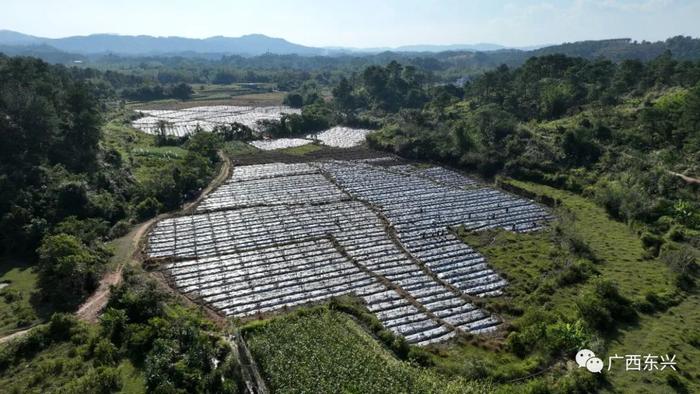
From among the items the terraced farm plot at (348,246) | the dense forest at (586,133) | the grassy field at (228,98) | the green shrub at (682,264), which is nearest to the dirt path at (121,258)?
the terraced farm plot at (348,246)

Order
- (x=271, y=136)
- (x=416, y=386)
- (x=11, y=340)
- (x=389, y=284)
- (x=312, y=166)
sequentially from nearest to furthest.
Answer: (x=416, y=386)
(x=11, y=340)
(x=389, y=284)
(x=312, y=166)
(x=271, y=136)

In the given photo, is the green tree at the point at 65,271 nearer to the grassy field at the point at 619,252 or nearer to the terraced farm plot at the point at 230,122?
the grassy field at the point at 619,252

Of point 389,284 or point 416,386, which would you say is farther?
point 389,284

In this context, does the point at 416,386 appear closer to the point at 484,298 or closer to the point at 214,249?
the point at 484,298

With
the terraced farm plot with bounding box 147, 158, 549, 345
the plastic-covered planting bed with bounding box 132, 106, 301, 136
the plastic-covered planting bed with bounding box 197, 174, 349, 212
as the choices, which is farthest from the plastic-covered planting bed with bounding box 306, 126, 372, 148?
the plastic-covered planting bed with bounding box 197, 174, 349, 212

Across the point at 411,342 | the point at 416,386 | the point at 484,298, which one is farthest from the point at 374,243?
the point at 416,386

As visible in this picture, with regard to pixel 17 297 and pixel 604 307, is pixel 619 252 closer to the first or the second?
pixel 604 307

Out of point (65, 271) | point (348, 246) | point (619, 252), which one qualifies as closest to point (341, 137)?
point (348, 246)
